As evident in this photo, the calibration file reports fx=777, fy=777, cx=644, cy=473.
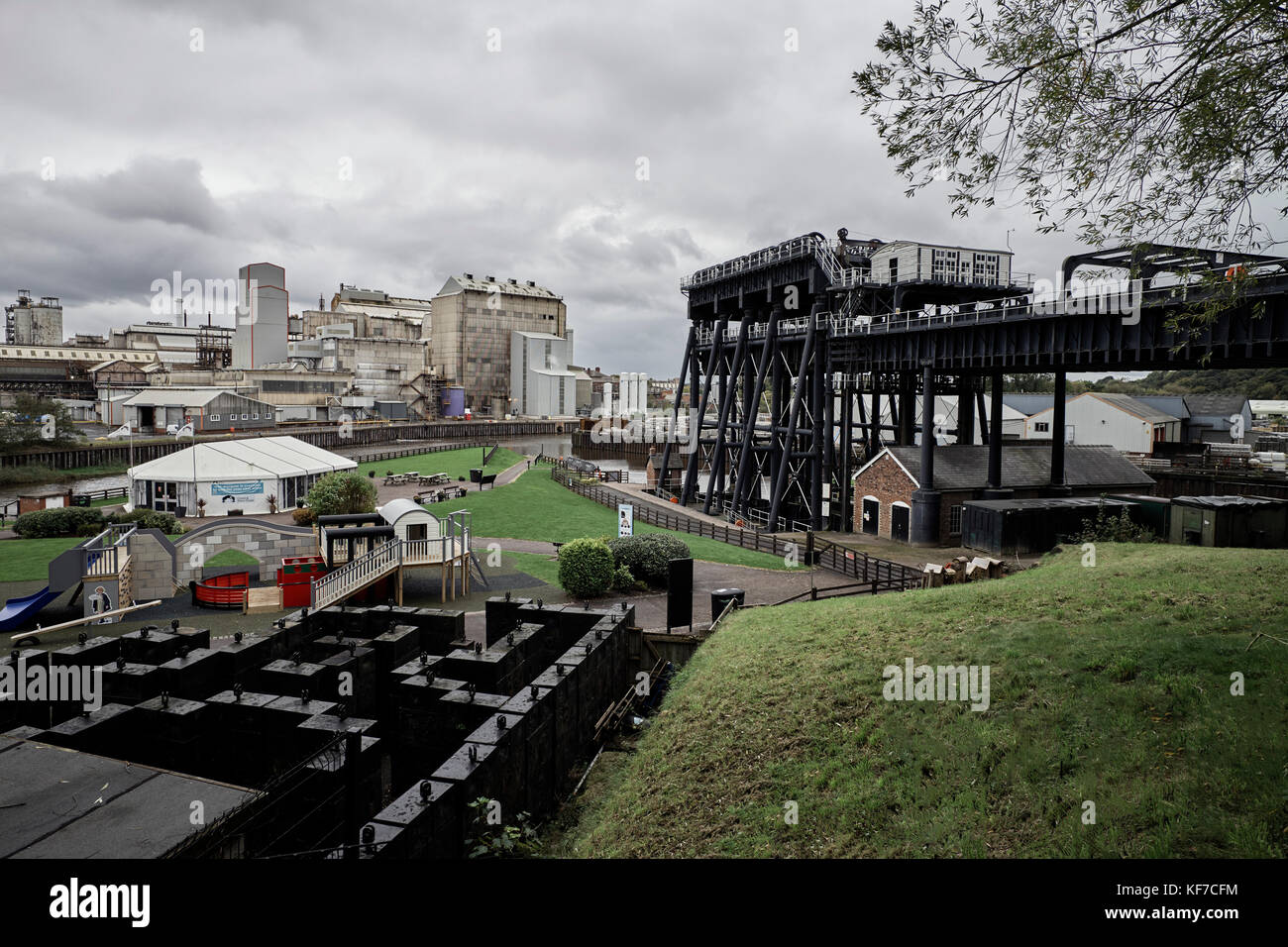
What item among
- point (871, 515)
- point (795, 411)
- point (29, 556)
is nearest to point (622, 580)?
point (871, 515)

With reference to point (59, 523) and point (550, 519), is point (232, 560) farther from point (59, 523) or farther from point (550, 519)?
point (550, 519)

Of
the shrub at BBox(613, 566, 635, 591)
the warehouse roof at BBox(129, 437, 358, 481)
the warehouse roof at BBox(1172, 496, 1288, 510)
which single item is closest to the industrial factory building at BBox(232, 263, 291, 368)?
the warehouse roof at BBox(129, 437, 358, 481)

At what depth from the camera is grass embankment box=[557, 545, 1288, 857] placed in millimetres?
7293

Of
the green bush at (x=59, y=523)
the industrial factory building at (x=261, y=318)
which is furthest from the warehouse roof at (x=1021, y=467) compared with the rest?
the industrial factory building at (x=261, y=318)

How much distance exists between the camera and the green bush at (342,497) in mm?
34281

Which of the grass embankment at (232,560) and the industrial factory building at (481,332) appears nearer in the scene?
the grass embankment at (232,560)

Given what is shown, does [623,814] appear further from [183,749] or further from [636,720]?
[183,749]

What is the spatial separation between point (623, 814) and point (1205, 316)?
982 centimetres

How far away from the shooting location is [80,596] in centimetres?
2336

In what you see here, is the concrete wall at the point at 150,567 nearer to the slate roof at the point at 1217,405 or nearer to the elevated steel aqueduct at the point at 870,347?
the elevated steel aqueduct at the point at 870,347

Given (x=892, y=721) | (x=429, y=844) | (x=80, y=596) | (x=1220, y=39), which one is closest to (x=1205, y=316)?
(x=1220, y=39)

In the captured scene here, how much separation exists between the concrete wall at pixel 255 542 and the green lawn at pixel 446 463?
2817cm

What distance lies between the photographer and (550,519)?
40.6 m

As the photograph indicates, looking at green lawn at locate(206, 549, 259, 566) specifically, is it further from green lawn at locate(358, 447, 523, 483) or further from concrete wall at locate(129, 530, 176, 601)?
green lawn at locate(358, 447, 523, 483)
